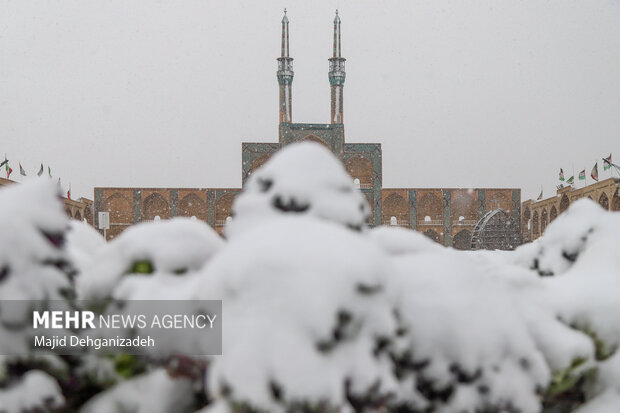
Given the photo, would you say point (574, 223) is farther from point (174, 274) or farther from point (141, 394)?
Result: point (141, 394)

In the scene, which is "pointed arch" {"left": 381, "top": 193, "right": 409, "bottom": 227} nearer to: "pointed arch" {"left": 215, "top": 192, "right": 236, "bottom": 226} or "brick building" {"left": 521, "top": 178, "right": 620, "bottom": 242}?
"brick building" {"left": 521, "top": 178, "right": 620, "bottom": 242}

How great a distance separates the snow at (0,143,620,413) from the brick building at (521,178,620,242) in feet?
73.0

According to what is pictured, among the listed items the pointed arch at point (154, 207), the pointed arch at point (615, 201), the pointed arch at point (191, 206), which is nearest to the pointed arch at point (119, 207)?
the pointed arch at point (154, 207)

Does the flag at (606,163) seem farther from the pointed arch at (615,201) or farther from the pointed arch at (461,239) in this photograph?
the pointed arch at (461,239)

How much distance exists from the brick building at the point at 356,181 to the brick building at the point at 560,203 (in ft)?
3.43

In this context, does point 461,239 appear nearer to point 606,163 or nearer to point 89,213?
point 606,163

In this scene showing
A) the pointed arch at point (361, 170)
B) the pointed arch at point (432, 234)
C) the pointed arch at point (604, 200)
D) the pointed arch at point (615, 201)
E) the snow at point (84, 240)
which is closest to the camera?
the snow at point (84, 240)

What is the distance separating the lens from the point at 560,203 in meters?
29.0

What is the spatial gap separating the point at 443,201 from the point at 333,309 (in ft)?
109

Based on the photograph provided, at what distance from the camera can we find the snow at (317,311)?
4.81ft

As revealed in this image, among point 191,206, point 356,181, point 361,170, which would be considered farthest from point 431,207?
point 191,206

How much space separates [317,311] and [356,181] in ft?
106

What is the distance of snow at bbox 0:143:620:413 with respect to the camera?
147cm

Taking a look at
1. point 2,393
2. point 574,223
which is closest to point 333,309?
point 2,393
